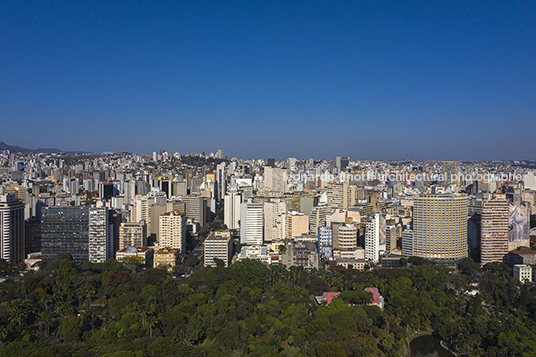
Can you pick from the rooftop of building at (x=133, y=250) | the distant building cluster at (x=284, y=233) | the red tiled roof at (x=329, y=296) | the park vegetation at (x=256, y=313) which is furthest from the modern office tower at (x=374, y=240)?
the rooftop of building at (x=133, y=250)

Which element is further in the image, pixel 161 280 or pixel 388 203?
pixel 388 203

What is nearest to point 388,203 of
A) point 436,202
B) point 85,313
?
point 436,202

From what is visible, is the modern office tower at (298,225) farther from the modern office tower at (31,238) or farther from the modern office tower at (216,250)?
the modern office tower at (31,238)

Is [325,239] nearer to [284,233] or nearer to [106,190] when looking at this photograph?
[284,233]

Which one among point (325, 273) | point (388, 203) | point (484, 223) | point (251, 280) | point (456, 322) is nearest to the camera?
point (456, 322)

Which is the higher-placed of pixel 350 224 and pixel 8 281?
pixel 350 224

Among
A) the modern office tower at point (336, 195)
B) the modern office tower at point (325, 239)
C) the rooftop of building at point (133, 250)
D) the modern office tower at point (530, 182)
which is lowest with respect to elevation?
the rooftop of building at point (133, 250)

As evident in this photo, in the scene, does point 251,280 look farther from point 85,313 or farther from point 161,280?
point 85,313
